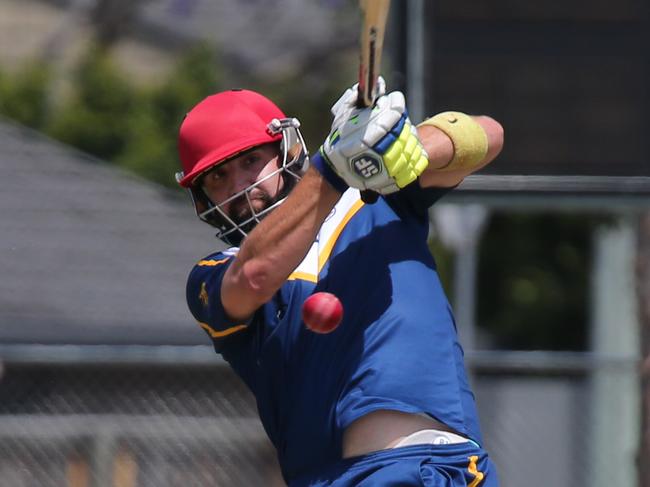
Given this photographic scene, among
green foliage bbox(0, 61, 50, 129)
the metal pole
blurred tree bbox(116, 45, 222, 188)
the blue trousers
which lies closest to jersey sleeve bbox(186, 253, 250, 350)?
the blue trousers

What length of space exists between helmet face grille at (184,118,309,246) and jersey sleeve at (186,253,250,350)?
66 millimetres

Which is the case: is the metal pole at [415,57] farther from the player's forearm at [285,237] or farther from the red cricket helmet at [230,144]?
the player's forearm at [285,237]

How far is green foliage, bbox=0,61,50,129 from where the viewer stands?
29.9ft

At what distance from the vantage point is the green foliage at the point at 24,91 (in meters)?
9.11

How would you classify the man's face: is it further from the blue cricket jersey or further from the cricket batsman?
the blue cricket jersey

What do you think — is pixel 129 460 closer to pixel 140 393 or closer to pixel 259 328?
pixel 140 393

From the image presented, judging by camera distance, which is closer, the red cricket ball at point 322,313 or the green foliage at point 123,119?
the red cricket ball at point 322,313

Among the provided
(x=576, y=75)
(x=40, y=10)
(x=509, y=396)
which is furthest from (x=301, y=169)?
(x=40, y=10)

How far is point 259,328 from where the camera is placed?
310cm

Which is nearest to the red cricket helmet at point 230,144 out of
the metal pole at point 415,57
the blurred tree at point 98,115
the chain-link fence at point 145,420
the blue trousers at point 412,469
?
Answer: the blue trousers at point 412,469

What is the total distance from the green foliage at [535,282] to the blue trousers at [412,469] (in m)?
12.0

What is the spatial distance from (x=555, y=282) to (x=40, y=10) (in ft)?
29.5

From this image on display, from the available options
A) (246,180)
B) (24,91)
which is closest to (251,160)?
(246,180)

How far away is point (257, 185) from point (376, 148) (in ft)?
1.42
